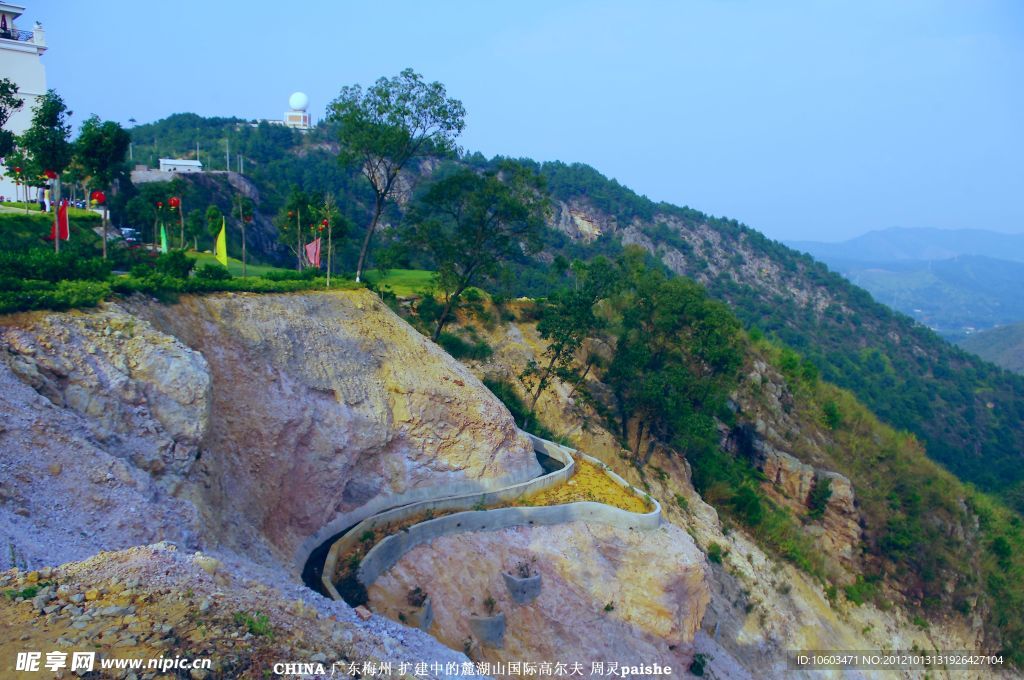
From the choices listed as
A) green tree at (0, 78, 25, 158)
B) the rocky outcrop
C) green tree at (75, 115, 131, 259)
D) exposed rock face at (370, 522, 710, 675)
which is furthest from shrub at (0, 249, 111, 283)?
exposed rock face at (370, 522, 710, 675)

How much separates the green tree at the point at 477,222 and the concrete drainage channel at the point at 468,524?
10.4 meters

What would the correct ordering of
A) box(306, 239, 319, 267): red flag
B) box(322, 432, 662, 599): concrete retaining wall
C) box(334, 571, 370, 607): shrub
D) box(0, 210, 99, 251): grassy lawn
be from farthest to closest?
box(306, 239, 319, 267): red flag < box(0, 210, 99, 251): grassy lawn < box(322, 432, 662, 599): concrete retaining wall < box(334, 571, 370, 607): shrub

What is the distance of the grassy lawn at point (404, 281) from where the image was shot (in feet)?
117

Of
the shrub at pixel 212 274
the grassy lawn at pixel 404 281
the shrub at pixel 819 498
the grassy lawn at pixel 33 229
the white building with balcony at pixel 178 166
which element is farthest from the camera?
the white building with balcony at pixel 178 166

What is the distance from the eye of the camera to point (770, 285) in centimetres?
10144

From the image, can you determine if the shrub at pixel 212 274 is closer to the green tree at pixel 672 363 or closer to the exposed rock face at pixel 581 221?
the green tree at pixel 672 363

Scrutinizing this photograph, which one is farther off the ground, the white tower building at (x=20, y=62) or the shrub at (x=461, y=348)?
the white tower building at (x=20, y=62)

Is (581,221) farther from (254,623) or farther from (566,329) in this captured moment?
(254,623)

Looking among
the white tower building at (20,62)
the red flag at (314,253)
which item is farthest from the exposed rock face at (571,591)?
the white tower building at (20,62)

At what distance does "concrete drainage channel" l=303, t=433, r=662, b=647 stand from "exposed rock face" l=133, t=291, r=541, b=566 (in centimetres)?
67

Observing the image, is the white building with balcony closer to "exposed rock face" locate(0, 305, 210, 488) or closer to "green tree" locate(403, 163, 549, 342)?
"green tree" locate(403, 163, 549, 342)

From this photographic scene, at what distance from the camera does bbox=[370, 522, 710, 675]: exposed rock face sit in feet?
59.0

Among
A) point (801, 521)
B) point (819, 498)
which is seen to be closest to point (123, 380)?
point (801, 521)

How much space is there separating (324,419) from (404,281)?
21.6 metres
